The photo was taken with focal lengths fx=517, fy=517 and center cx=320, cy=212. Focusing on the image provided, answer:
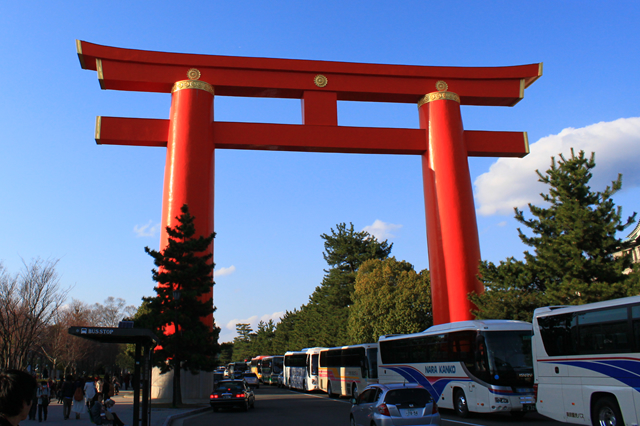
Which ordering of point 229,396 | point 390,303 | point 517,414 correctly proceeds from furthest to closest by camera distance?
point 390,303 < point 229,396 < point 517,414

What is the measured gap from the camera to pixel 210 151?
27.2 metres

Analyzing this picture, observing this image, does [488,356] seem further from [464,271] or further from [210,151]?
[210,151]

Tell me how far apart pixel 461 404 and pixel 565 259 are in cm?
849

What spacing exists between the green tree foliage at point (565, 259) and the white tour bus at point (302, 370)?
A: 47.3 feet

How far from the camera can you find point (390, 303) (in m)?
42.5

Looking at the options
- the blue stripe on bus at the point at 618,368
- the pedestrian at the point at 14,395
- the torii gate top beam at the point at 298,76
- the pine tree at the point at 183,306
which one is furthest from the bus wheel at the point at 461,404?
the torii gate top beam at the point at 298,76

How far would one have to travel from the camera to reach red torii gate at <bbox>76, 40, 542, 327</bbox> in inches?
1035

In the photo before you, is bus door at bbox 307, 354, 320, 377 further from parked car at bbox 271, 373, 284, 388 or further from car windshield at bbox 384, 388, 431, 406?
car windshield at bbox 384, 388, 431, 406

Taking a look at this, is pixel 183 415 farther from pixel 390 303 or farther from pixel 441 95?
Result: pixel 390 303

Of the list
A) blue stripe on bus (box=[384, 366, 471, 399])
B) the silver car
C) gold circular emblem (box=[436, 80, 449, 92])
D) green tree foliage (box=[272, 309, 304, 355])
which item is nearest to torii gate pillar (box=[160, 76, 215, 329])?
blue stripe on bus (box=[384, 366, 471, 399])

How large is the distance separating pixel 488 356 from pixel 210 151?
57.7ft

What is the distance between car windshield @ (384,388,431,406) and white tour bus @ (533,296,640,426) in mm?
3232

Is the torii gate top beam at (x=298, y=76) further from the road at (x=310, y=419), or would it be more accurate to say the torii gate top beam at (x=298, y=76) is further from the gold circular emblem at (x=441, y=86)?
the road at (x=310, y=419)

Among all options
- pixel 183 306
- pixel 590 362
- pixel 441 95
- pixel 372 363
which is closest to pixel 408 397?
pixel 590 362
